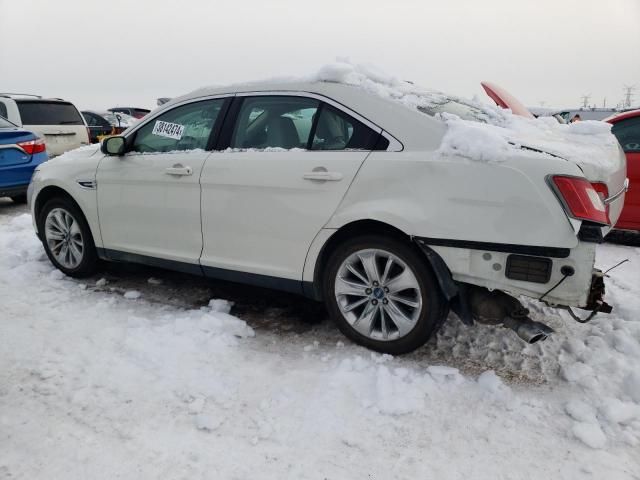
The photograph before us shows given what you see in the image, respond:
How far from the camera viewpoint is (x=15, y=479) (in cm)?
212

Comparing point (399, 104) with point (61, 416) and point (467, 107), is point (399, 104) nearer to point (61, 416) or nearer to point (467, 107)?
point (467, 107)

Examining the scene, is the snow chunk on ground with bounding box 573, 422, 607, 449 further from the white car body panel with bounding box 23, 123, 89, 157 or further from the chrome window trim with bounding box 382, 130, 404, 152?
the white car body panel with bounding box 23, 123, 89, 157

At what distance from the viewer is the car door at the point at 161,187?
12.1ft

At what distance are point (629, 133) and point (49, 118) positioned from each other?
9.70 meters

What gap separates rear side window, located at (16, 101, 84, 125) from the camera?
31.4ft

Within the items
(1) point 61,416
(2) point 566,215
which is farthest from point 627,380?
(1) point 61,416

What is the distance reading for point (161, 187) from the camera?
3793 mm

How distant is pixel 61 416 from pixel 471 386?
7.01 feet

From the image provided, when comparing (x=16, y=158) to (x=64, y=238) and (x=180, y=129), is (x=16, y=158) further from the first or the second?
(x=180, y=129)

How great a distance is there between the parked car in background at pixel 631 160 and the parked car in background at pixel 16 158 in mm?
7943

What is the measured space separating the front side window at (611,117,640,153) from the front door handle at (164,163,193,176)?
186 inches

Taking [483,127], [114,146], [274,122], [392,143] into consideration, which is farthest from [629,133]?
[114,146]

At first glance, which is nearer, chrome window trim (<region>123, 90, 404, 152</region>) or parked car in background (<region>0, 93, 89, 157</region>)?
chrome window trim (<region>123, 90, 404, 152</region>)

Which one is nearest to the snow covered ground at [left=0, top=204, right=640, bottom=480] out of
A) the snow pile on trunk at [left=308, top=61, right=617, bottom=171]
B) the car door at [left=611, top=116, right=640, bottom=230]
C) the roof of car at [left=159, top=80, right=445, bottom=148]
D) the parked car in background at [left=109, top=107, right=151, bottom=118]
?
the snow pile on trunk at [left=308, top=61, right=617, bottom=171]
